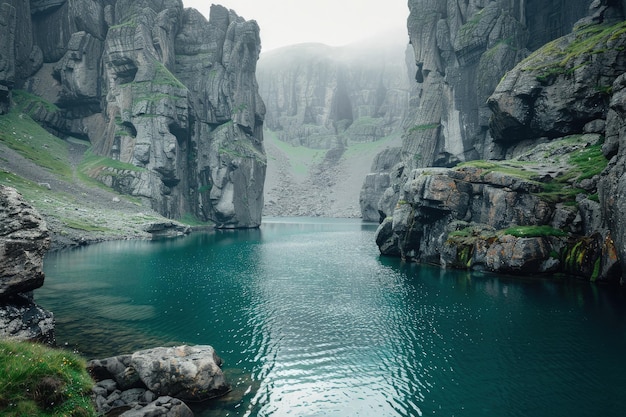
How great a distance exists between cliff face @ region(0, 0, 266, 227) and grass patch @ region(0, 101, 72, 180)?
605cm

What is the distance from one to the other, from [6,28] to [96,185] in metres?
63.9

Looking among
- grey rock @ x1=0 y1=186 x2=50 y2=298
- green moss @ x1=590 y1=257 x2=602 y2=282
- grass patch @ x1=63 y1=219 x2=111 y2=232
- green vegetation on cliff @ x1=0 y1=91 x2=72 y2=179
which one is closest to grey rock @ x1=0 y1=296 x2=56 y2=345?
grey rock @ x1=0 y1=186 x2=50 y2=298

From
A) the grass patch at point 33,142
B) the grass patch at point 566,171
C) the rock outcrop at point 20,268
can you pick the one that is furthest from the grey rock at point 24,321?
the grass patch at point 33,142

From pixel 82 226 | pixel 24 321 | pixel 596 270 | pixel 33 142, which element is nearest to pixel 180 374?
pixel 24 321

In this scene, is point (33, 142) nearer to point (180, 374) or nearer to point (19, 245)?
point (19, 245)

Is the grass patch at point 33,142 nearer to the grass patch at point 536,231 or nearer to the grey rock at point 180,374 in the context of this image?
the grey rock at point 180,374

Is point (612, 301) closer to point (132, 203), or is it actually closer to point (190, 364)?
point (190, 364)

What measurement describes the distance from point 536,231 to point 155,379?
45.8 meters

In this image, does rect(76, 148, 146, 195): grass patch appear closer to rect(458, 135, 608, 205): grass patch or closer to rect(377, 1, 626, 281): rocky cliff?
rect(377, 1, 626, 281): rocky cliff

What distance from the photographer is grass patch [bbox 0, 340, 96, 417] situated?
39.5ft

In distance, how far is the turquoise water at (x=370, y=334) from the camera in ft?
59.5

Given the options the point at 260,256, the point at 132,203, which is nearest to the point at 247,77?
the point at 132,203

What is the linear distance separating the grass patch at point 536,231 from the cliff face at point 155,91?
10051 centimetres

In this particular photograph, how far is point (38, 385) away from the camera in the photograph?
1293 centimetres
